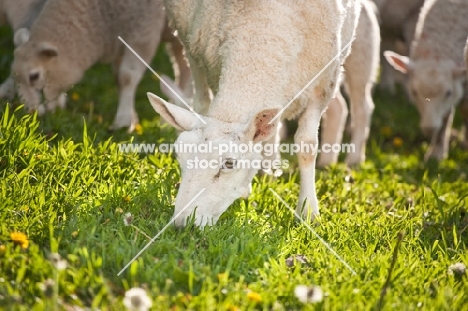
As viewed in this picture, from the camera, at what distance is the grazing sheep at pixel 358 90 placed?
233 inches

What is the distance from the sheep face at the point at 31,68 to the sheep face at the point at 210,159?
222 cm

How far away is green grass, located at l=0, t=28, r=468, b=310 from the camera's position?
299cm

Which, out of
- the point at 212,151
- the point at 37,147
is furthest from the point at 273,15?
the point at 37,147

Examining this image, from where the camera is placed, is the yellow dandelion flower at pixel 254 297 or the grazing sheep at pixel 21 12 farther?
the grazing sheep at pixel 21 12

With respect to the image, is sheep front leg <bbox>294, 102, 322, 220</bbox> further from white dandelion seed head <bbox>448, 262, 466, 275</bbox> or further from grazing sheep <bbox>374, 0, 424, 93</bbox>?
grazing sheep <bbox>374, 0, 424, 93</bbox>

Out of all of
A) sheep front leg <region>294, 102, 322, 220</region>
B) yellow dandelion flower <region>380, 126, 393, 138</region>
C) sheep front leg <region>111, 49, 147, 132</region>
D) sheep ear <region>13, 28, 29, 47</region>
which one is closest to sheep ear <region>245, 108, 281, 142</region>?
sheep front leg <region>294, 102, 322, 220</region>

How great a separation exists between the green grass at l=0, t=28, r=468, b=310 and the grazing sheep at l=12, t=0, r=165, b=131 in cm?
57

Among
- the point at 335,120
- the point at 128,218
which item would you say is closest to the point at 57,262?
the point at 128,218

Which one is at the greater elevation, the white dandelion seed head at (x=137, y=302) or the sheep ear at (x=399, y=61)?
the white dandelion seed head at (x=137, y=302)

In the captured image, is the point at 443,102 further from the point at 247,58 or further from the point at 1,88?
the point at 1,88

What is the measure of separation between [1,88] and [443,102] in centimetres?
404

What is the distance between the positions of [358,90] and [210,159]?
2.88 meters

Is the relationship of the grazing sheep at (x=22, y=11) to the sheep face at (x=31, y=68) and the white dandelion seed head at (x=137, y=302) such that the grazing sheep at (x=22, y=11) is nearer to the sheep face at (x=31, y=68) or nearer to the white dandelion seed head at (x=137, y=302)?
the sheep face at (x=31, y=68)

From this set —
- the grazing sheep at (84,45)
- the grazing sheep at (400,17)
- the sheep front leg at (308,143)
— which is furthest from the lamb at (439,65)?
the sheep front leg at (308,143)
